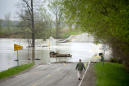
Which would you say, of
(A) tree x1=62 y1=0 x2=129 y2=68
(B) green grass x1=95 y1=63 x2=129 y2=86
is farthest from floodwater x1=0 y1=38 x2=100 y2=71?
(A) tree x1=62 y1=0 x2=129 y2=68

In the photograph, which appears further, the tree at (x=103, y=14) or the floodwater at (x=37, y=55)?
the floodwater at (x=37, y=55)

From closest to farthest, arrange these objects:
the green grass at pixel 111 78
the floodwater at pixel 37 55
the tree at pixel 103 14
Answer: the tree at pixel 103 14
the green grass at pixel 111 78
the floodwater at pixel 37 55

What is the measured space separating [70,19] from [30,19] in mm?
17639

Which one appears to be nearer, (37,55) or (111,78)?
(111,78)

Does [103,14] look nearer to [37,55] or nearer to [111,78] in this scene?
[111,78]

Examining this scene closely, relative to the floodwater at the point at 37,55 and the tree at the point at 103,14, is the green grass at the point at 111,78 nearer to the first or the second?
the tree at the point at 103,14

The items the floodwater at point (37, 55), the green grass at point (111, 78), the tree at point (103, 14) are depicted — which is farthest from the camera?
the floodwater at point (37, 55)

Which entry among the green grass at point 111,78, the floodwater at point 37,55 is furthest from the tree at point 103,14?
the floodwater at point 37,55

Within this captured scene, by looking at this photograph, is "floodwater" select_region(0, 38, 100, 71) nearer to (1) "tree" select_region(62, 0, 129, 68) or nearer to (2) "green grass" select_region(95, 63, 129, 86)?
(2) "green grass" select_region(95, 63, 129, 86)

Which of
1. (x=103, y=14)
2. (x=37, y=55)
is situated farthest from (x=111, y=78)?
(x=37, y=55)

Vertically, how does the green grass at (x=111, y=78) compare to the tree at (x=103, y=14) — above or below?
below

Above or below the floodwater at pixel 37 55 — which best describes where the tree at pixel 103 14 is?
above

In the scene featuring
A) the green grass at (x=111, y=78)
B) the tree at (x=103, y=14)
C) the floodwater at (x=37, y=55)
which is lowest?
the green grass at (x=111, y=78)

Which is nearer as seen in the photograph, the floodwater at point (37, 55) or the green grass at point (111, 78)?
the green grass at point (111, 78)
